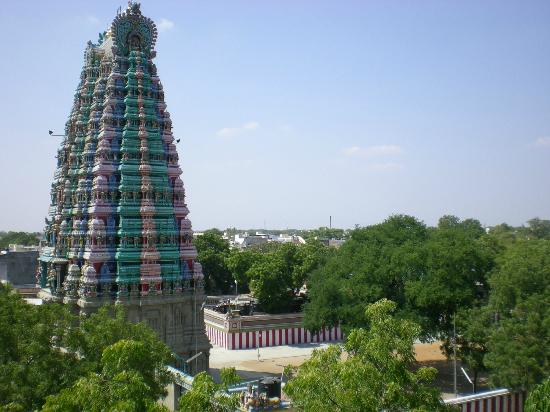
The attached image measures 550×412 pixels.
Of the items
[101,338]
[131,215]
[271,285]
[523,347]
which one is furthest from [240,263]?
[101,338]

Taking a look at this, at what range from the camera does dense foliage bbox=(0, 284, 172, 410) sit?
1644 centimetres

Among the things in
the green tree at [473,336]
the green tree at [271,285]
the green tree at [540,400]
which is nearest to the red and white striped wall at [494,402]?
the green tree at [473,336]

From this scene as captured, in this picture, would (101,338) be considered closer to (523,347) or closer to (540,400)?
(540,400)

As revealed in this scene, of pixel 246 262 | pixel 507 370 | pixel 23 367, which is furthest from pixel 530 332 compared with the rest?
pixel 246 262

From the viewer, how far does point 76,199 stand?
129 ft

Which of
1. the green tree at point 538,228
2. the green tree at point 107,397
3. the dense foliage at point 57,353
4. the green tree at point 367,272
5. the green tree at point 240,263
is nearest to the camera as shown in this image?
the green tree at point 107,397

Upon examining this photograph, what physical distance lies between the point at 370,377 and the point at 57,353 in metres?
12.0

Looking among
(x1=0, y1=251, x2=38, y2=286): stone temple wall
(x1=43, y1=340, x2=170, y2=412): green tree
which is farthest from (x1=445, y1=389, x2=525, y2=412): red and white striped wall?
(x1=0, y1=251, x2=38, y2=286): stone temple wall

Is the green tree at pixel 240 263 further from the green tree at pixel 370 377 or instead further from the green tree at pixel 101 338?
the green tree at pixel 370 377

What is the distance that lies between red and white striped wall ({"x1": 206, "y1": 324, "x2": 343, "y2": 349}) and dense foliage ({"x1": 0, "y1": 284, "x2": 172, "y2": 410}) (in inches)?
1039

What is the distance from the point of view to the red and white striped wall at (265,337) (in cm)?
4778

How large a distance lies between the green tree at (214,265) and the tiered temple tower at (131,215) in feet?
84.9

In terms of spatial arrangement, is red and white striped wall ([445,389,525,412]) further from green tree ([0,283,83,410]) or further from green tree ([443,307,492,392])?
green tree ([0,283,83,410])

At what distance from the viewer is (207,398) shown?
12055mm
